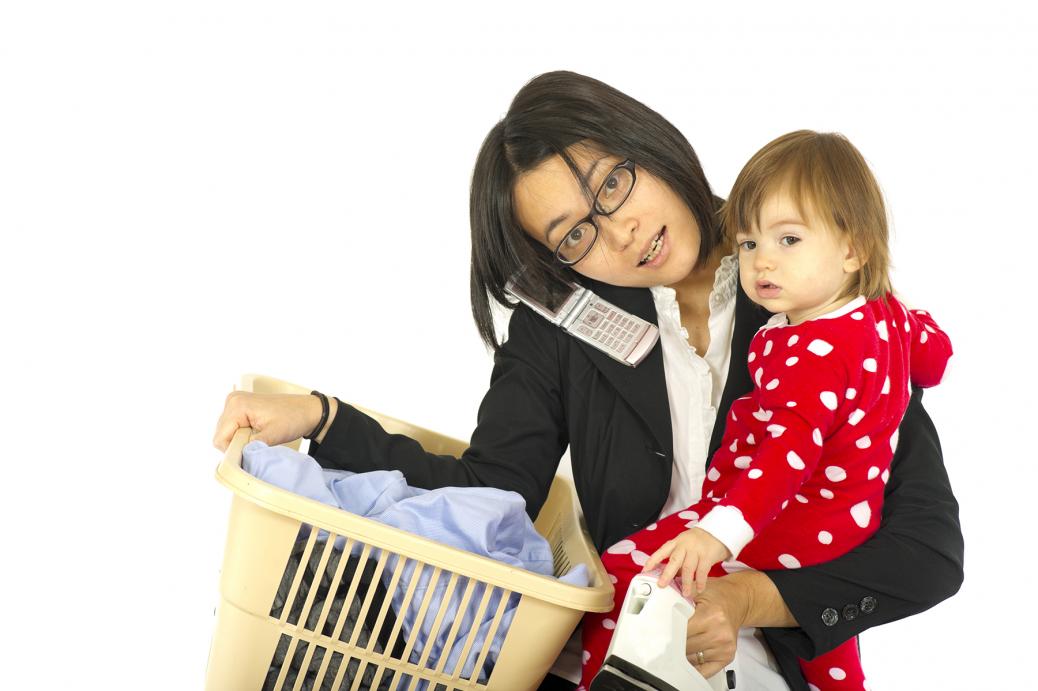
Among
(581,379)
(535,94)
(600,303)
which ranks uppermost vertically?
(535,94)

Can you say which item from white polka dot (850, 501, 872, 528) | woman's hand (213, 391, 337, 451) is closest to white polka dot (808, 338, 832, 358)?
white polka dot (850, 501, 872, 528)

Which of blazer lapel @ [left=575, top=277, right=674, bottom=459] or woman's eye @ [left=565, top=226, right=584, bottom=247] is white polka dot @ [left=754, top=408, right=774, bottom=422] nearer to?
blazer lapel @ [left=575, top=277, right=674, bottom=459]

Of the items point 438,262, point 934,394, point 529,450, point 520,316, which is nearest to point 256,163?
point 438,262

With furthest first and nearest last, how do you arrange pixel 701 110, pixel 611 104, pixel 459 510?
pixel 701 110, pixel 611 104, pixel 459 510

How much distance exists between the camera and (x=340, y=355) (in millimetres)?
2889

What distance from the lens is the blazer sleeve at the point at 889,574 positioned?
1.69 meters

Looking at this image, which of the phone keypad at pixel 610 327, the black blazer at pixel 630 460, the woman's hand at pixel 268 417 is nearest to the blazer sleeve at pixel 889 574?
the black blazer at pixel 630 460

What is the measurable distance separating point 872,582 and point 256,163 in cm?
187

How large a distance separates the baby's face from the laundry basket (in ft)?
1.62

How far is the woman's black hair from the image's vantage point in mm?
1887

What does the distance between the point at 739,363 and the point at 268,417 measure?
30.9 inches

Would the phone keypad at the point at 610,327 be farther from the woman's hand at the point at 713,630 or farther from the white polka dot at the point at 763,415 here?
the woman's hand at the point at 713,630

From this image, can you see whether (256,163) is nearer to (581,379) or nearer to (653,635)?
(581,379)

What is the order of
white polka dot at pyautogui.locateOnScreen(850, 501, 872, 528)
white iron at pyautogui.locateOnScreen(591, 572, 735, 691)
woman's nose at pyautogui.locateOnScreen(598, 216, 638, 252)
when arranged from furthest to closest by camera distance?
woman's nose at pyautogui.locateOnScreen(598, 216, 638, 252)
white polka dot at pyautogui.locateOnScreen(850, 501, 872, 528)
white iron at pyautogui.locateOnScreen(591, 572, 735, 691)
